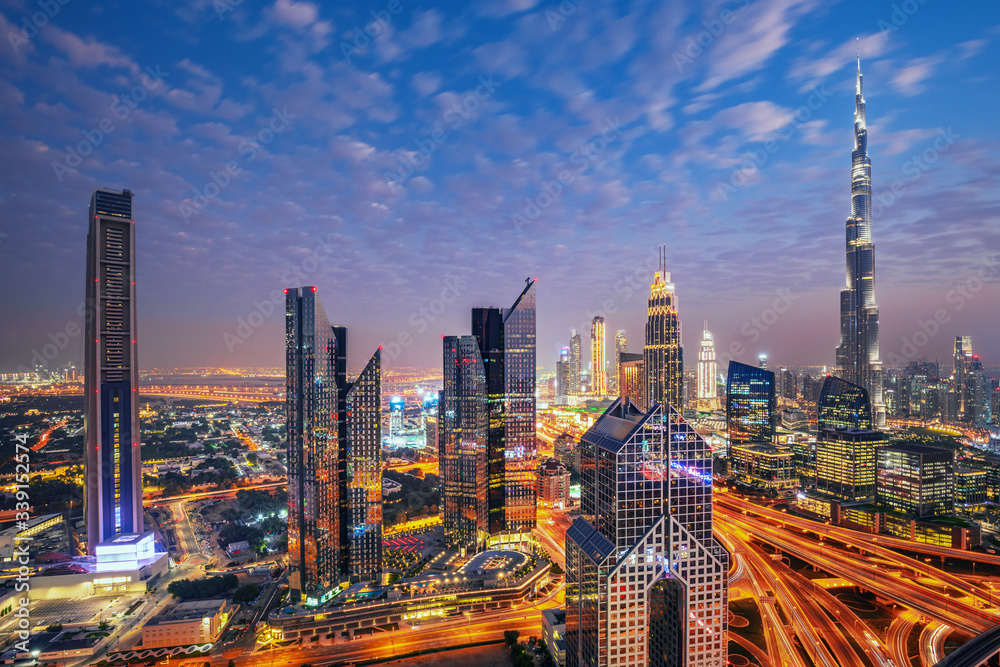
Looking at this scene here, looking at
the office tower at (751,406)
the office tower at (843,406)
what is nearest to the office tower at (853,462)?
the office tower at (843,406)

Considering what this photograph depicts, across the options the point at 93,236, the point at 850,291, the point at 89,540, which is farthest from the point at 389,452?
the point at 850,291

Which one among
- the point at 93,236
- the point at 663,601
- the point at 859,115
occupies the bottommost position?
the point at 663,601

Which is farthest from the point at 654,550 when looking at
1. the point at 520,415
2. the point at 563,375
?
the point at 563,375

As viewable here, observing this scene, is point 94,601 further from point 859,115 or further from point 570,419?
point 859,115

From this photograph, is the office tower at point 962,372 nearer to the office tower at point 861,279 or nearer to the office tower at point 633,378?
the office tower at point 861,279

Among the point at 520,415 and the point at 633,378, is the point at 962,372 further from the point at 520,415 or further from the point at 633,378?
the point at 520,415

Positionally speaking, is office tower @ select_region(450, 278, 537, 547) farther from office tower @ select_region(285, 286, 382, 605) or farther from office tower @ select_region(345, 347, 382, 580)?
office tower @ select_region(285, 286, 382, 605)

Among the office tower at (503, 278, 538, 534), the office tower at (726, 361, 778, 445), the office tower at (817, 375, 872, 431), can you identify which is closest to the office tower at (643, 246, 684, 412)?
the office tower at (726, 361, 778, 445)
